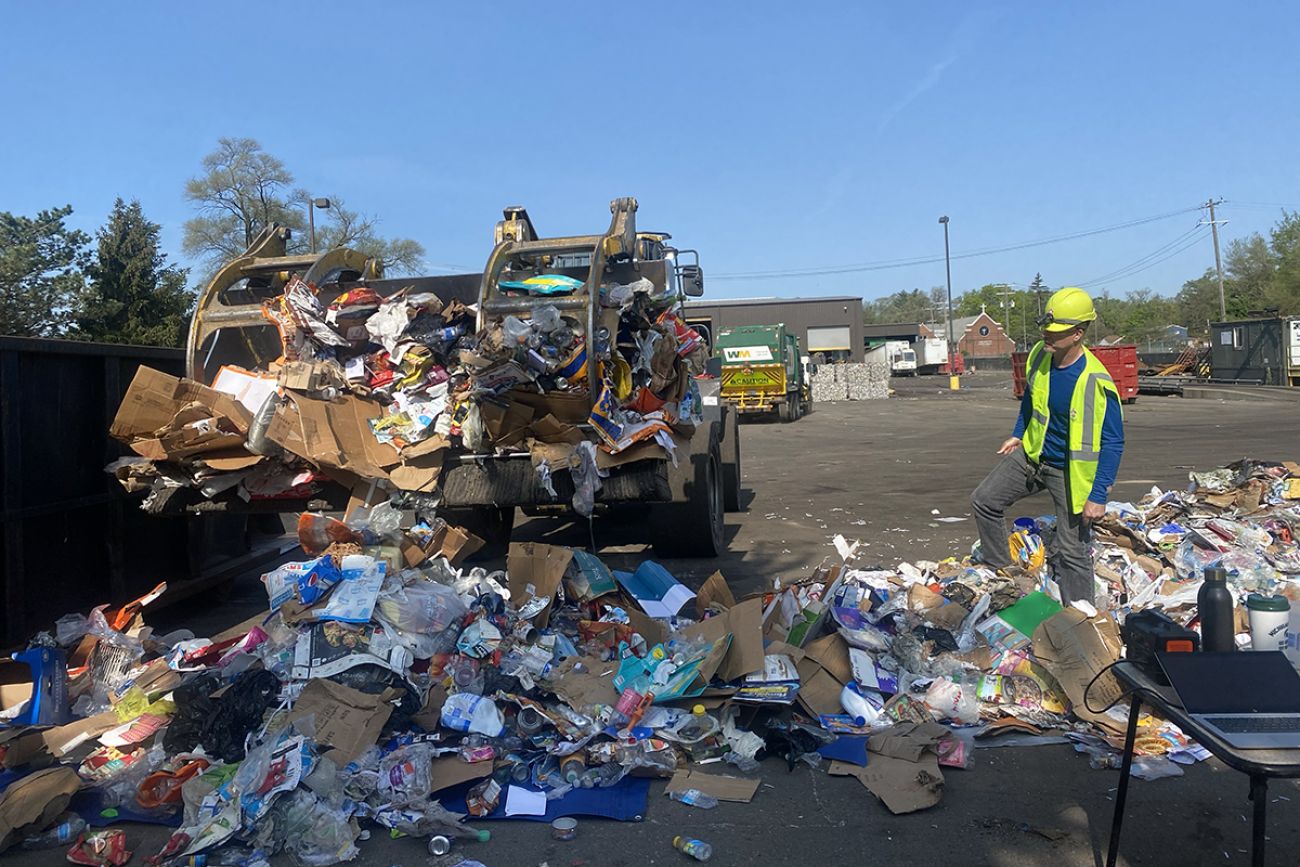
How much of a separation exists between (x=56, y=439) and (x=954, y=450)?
13294mm

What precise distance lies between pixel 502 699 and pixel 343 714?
0.63 metres

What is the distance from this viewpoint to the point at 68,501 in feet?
16.5

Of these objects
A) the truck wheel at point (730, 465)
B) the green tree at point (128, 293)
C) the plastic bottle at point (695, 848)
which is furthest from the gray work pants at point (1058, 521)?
the green tree at point (128, 293)

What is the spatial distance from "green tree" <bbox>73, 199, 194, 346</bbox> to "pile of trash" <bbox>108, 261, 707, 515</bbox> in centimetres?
2191

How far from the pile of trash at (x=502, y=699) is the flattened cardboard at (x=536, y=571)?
0.02 m

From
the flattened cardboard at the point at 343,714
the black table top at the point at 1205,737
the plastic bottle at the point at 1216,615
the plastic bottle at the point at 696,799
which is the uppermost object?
the plastic bottle at the point at 1216,615

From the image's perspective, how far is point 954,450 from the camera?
15422mm

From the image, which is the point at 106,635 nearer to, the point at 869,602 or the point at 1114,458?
the point at 869,602

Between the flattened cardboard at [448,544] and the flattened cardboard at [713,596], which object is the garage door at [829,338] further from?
the flattened cardboard at [448,544]

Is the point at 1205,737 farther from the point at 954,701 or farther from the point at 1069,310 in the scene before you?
the point at 1069,310

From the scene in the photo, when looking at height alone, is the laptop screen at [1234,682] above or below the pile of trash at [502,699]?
above

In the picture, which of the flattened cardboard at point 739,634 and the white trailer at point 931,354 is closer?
the flattened cardboard at point 739,634

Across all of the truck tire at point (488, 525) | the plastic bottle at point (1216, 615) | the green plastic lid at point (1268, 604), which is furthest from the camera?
the truck tire at point (488, 525)

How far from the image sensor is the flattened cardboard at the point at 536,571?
465 centimetres
